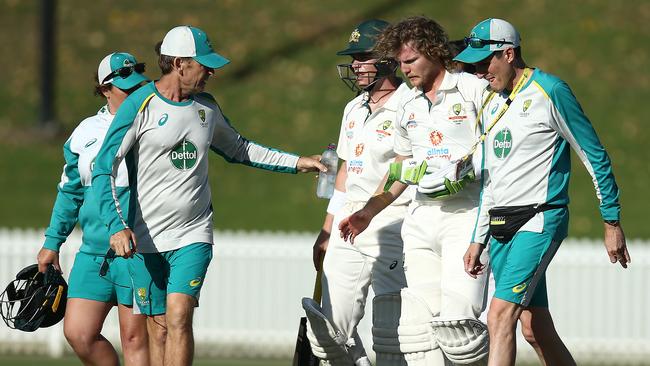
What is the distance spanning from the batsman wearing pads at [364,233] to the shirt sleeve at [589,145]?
138 centimetres

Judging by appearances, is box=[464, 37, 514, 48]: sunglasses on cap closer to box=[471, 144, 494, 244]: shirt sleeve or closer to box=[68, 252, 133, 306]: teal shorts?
box=[471, 144, 494, 244]: shirt sleeve

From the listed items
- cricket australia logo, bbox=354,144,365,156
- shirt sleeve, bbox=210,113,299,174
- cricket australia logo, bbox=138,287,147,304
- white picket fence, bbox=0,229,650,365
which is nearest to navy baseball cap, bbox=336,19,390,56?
cricket australia logo, bbox=354,144,365,156

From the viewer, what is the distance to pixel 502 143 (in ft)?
23.5

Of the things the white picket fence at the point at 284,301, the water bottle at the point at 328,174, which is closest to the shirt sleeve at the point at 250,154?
the water bottle at the point at 328,174

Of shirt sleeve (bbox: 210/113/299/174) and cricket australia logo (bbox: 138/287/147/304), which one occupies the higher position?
shirt sleeve (bbox: 210/113/299/174)

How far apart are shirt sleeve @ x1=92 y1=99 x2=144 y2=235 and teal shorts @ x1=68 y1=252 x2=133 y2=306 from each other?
2.22 ft

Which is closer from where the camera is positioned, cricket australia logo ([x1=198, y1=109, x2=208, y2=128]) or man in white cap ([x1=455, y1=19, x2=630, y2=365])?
man in white cap ([x1=455, y1=19, x2=630, y2=365])

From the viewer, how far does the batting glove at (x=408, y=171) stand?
24.6 feet

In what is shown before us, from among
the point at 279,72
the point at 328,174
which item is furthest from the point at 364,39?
the point at 279,72

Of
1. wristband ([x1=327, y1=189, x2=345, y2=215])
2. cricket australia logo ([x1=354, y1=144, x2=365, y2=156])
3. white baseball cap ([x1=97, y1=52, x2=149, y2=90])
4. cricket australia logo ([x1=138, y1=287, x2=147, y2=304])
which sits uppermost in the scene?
white baseball cap ([x1=97, y1=52, x2=149, y2=90])

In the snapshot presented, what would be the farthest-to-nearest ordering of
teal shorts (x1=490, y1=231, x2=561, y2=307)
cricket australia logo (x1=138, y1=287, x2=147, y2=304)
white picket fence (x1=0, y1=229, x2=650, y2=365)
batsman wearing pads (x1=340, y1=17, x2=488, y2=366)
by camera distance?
1. white picket fence (x1=0, y1=229, x2=650, y2=365)
2. cricket australia logo (x1=138, y1=287, x2=147, y2=304)
3. batsman wearing pads (x1=340, y1=17, x2=488, y2=366)
4. teal shorts (x1=490, y1=231, x2=561, y2=307)

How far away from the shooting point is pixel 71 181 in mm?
8070

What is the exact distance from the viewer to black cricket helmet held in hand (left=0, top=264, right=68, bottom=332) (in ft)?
26.9

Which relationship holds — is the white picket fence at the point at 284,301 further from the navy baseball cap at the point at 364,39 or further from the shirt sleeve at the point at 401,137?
the shirt sleeve at the point at 401,137
